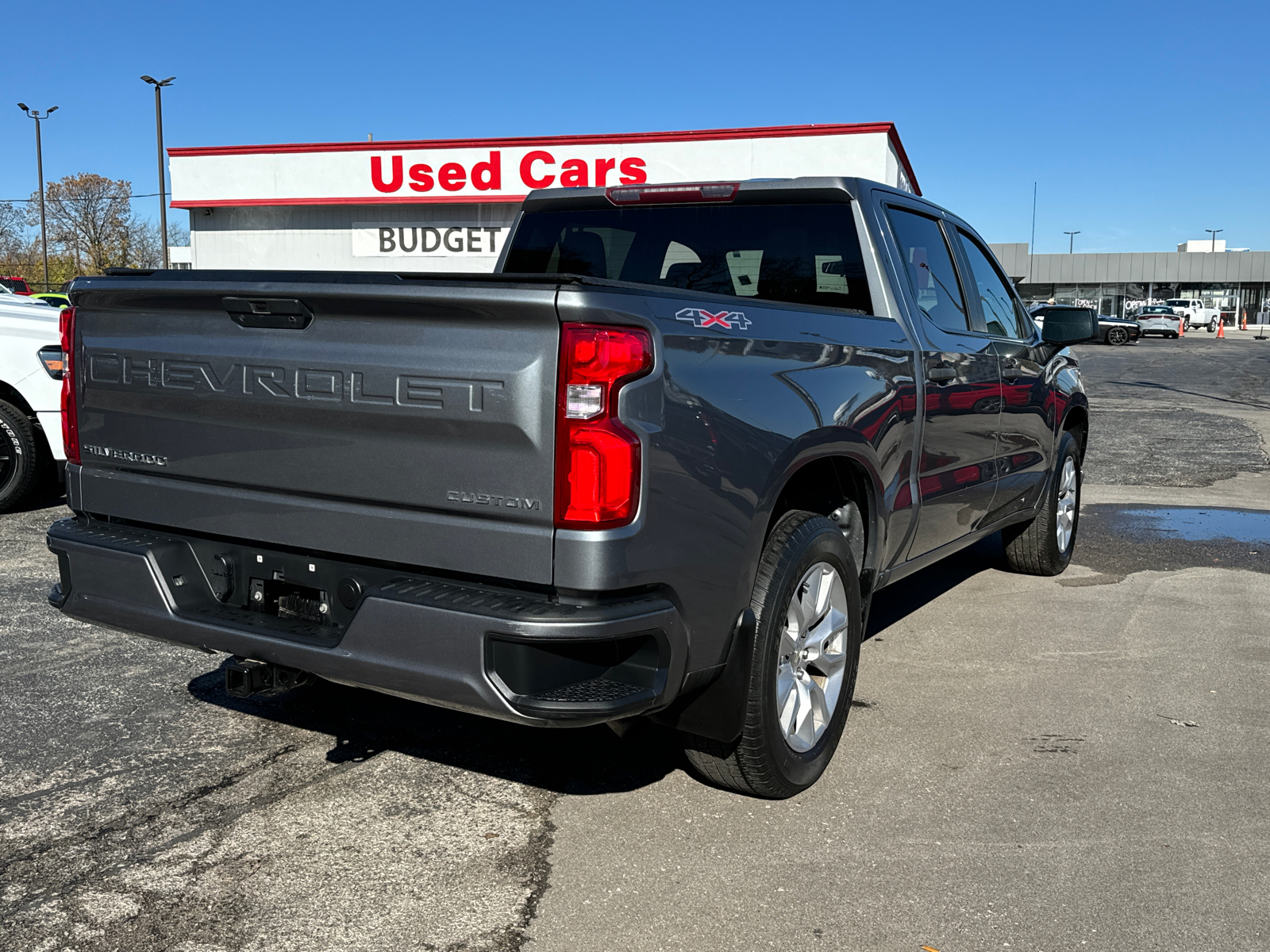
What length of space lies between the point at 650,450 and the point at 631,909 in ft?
3.80

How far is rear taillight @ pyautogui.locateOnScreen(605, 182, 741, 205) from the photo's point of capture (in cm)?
437

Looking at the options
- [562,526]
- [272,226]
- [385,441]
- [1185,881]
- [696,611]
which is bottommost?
[1185,881]

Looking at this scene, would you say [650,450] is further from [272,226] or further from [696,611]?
[272,226]

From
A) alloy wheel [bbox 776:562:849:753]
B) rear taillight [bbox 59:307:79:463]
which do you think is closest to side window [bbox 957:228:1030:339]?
alloy wheel [bbox 776:562:849:753]

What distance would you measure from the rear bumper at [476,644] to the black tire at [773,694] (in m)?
0.41

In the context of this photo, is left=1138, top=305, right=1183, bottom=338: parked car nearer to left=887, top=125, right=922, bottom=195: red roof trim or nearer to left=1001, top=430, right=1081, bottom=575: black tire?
left=887, top=125, right=922, bottom=195: red roof trim

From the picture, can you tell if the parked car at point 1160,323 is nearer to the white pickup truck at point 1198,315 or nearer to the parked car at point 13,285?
the white pickup truck at point 1198,315

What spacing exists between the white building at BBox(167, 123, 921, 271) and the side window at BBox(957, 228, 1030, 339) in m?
Answer: 18.4

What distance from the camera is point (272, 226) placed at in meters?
26.7

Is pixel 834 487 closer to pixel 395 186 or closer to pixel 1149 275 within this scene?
pixel 395 186

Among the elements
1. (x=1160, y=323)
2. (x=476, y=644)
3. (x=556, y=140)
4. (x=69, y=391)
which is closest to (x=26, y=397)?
(x=69, y=391)

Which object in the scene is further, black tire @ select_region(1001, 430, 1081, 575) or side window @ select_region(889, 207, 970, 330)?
black tire @ select_region(1001, 430, 1081, 575)

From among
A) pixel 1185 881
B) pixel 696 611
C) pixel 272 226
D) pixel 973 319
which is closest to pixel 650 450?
pixel 696 611

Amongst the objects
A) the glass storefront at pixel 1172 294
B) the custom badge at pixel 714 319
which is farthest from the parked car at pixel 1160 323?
the custom badge at pixel 714 319
